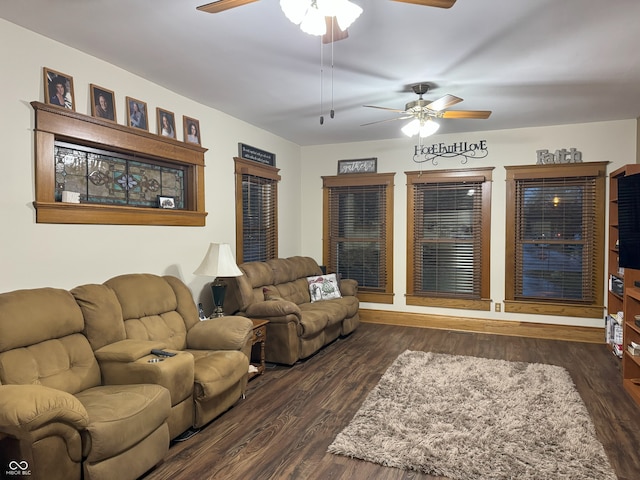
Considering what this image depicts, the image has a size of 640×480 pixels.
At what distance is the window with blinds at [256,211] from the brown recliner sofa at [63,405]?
8.43ft

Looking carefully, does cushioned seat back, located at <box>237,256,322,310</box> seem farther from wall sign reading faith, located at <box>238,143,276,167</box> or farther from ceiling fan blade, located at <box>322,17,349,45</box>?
ceiling fan blade, located at <box>322,17,349,45</box>

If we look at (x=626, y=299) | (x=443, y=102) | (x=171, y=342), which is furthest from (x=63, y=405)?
(x=626, y=299)

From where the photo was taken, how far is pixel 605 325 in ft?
17.0

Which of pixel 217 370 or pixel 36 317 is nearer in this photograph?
pixel 36 317

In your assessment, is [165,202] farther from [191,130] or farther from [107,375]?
[107,375]

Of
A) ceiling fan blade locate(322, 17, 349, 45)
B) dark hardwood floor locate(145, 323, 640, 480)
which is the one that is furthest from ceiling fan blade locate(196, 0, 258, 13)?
dark hardwood floor locate(145, 323, 640, 480)

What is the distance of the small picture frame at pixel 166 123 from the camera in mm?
3895

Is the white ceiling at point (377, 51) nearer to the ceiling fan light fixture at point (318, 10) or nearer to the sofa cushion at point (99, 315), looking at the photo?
the ceiling fan light fixture at point (318, 10)

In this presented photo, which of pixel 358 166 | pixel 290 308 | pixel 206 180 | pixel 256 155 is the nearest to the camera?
pixel 290 308

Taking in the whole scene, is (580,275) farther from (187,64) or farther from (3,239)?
(3,239)

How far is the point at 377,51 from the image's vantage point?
314 centimetres

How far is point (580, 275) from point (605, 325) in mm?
676

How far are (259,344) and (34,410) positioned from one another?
2370 millimetres

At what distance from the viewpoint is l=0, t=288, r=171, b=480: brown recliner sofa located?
1.90 meters
